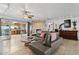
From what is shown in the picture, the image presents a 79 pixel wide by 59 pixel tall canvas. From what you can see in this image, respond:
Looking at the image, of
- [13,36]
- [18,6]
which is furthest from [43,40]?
[18,6]

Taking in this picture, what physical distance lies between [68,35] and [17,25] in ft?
3.94

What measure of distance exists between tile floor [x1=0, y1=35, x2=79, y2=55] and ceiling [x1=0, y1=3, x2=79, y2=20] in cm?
57

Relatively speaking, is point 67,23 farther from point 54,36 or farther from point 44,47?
point 44,47

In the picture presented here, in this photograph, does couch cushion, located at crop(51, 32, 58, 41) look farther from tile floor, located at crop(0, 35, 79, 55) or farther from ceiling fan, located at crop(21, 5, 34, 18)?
ceiling fan, located at crop(21, 5, 34, 18)

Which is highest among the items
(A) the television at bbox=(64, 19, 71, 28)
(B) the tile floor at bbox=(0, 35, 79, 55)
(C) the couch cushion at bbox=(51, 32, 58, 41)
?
(A) the television at bbox=(64, 19, 71, 28)

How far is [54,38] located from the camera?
2.44 metres

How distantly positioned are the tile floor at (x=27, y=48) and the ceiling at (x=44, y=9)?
57 centimetres

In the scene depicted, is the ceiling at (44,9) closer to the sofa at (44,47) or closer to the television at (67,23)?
the television at (67,23)

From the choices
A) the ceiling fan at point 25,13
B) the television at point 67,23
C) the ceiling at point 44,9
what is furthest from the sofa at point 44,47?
the ceiling fan at point 25,13

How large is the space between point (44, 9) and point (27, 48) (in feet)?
3.16

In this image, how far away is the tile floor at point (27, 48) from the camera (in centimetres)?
237

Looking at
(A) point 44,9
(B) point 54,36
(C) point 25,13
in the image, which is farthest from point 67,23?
(C) point 25,13

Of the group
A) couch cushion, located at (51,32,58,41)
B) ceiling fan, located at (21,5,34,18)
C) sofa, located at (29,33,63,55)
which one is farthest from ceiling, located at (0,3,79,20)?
sofa, located at (29,33,63,55)

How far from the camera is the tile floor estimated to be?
7.76 ft
